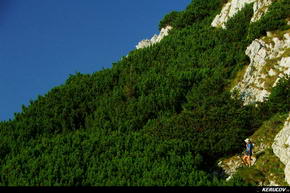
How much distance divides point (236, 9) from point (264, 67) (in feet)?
62.4

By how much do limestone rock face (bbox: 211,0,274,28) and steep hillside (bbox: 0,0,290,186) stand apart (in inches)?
22.5

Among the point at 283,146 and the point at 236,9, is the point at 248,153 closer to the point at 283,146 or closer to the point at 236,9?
the point at 283,146

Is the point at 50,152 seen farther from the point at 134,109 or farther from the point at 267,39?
the point at 267,39

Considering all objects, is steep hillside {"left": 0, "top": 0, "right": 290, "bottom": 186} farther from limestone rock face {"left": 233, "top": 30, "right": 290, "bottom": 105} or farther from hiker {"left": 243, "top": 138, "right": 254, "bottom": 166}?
hiker {"left": 243, "top": 138, "right": 254, "bottom": 166}

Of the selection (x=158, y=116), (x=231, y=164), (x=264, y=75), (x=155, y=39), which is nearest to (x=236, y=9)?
(x=155, y=39)

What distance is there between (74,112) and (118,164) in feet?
47.9

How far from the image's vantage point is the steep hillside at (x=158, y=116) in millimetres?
25172

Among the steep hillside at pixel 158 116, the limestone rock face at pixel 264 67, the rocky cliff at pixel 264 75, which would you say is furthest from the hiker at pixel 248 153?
the limestone rock face at pixel 264 67

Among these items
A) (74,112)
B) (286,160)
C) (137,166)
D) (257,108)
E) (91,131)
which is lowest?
(286,160)

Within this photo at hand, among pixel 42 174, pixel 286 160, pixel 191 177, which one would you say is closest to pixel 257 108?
pixel 286 160

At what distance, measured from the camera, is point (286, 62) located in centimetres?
3378

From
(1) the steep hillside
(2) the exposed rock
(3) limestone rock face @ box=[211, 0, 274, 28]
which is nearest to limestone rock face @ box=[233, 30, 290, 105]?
(1) the steep hillside

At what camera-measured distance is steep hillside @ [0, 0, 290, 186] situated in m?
25.2

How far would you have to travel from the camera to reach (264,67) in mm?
35250
